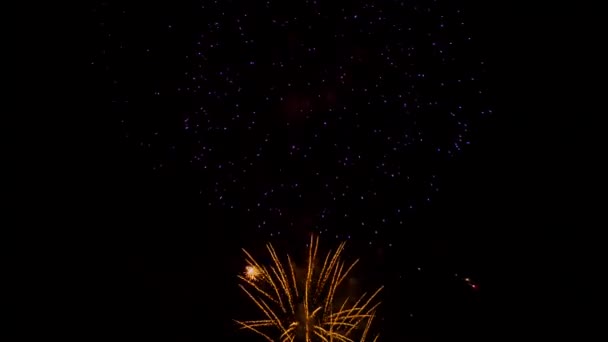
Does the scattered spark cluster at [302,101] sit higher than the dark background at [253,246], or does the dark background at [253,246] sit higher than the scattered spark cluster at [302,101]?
the scattered spark cluster at [302,101]

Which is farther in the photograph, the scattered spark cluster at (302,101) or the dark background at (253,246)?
the dark background at (253,246)

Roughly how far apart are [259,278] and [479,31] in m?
2.60

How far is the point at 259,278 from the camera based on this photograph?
12.5ft

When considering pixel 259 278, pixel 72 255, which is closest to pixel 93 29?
pixel 72 255

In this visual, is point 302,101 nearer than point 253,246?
Yes

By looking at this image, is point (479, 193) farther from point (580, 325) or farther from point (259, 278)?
point (259, 278)

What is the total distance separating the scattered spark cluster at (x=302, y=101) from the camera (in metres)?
3.21

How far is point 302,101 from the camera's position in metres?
3.46

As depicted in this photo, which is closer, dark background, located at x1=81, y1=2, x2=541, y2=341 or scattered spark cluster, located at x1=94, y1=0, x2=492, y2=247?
scattered spark cluster, located at x1=94, y1=0, x2=492, y2=247

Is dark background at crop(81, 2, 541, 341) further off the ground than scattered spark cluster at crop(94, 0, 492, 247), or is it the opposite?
scattered spark cluster at crop(94, 0, 492, 247)

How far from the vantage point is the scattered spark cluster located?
3.21 meters

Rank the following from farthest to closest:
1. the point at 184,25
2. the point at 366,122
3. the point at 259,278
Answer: the point at 259,278 → the point at 366,122 → the point at 184,25

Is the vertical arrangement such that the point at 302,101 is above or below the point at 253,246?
above

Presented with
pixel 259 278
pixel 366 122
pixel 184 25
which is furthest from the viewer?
pixel 259 278
